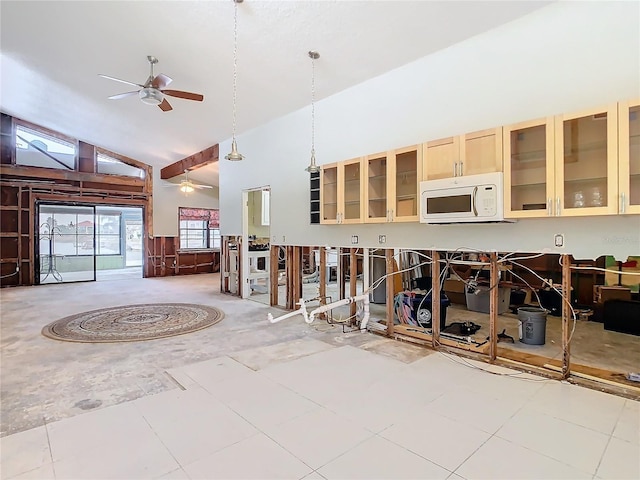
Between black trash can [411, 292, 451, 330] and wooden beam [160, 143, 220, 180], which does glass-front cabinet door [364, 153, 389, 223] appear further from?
wooden beam [160, 143, 220, 180]

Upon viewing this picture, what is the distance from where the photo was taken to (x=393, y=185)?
4.11m

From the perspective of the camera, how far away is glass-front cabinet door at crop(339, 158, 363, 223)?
4500 millimetres

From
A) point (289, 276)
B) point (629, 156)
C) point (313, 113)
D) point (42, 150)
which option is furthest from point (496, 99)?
point (42, 150)

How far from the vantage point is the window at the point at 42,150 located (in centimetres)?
881

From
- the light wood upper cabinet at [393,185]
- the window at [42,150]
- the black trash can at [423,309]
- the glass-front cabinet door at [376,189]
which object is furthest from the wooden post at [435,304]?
the window at [42,150]

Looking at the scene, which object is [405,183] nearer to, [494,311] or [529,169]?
[529,169]

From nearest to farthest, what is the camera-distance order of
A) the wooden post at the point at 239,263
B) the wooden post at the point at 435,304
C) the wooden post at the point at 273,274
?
the wooden post at the point at 435,304 → the wooden post at the point at 273,274 → the wooden post at the point at 239,263

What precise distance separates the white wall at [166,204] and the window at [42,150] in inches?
84.6

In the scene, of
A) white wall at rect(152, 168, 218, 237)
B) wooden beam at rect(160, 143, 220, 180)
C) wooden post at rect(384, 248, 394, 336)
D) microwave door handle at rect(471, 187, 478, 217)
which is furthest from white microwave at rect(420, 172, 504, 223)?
white wall at rect(152, 168, 218, 237)

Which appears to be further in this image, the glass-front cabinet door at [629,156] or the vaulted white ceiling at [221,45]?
the vaulted white ceiling at [221,45]

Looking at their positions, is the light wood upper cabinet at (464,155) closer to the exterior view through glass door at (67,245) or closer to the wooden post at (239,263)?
the wooden post at (239,263)

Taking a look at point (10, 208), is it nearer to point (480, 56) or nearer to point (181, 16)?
point (181, 16)

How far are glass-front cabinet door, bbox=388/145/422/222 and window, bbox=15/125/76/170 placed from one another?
9.26 meters

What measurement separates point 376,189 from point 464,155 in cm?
117
